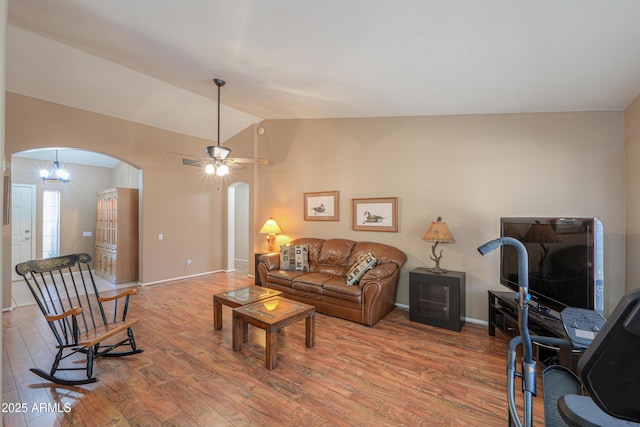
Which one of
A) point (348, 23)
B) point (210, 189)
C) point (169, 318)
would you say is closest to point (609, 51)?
point (348, 23)

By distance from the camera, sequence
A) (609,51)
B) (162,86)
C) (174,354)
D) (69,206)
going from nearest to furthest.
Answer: (609,51)
(174,354)
(162,86)
(69,206)

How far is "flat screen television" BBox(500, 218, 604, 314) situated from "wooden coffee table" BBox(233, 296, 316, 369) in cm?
231

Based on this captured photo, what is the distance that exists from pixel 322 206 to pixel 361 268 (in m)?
1.70

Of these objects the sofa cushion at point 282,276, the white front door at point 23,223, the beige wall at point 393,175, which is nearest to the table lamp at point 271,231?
the beige wall at point 393,175

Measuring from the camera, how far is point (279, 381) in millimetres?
2406

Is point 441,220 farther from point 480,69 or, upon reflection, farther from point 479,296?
point 480,69

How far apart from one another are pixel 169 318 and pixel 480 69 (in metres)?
4.72

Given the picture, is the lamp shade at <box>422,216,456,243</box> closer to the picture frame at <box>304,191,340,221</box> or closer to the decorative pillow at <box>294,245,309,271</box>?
the picture frame at <box>304,191,340,221</box>

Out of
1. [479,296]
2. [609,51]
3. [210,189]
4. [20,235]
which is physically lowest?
[479,296]

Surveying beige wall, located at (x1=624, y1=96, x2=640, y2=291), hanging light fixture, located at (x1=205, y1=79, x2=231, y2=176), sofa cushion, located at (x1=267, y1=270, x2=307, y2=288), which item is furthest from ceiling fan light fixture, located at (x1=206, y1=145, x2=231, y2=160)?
beige wall, located at (x1=624, y1=96, x2=640, y2=291)

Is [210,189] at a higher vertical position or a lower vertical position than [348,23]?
lower

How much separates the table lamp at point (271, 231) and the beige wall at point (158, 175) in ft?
4.00

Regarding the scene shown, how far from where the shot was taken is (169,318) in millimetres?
3789

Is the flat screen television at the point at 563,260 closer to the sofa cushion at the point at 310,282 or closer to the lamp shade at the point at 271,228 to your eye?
the sofa cushion at the point at 310,282
